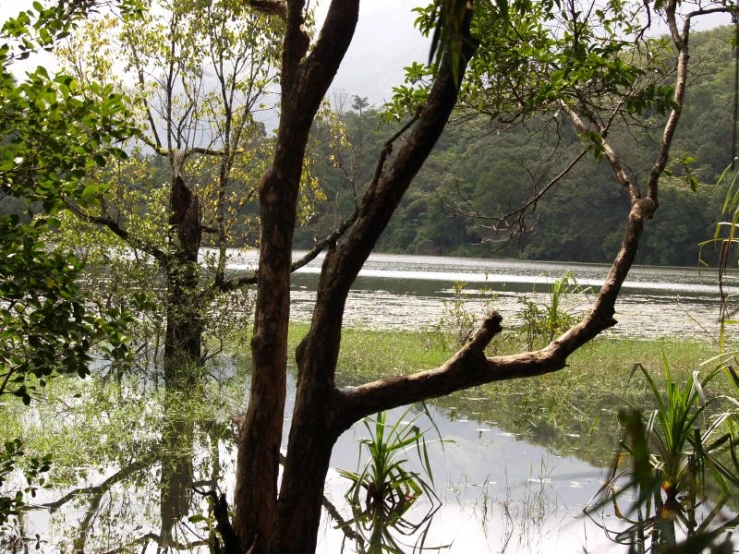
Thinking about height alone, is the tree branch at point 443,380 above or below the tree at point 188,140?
below

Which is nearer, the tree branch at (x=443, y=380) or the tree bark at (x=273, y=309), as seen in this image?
the tree branch at (x=443, y=380)

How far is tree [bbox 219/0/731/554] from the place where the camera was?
3.42m

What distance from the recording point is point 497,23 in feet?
14.8

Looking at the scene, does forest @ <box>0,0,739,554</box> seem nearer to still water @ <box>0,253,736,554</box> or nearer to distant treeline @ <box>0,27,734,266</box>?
still water @ <box>0,253,736,554</box>

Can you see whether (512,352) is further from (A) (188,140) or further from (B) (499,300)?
(B) (499,300)

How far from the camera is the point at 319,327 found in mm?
3502

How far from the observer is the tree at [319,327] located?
11.2ft

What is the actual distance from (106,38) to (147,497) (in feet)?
23.8

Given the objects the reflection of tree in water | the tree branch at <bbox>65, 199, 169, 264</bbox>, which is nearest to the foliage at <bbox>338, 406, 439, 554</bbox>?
the reflection of tree in water

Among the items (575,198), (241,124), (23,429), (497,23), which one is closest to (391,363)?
(241,124)

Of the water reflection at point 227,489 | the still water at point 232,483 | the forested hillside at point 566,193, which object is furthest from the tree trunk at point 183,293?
the forested hillside at point 566,193

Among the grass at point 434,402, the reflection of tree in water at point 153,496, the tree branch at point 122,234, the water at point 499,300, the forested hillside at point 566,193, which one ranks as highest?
the forested hillside at point 566,193

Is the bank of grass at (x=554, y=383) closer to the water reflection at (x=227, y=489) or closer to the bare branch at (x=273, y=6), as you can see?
the water reflection at (x=227, y=489)

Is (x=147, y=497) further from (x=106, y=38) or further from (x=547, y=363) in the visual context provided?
(x=106, y=38)
